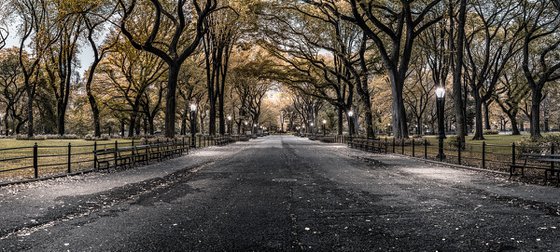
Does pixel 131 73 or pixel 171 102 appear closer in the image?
pixel 171 102

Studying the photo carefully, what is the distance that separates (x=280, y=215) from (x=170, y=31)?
35190mm

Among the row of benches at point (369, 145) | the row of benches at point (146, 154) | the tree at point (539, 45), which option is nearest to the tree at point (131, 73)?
the row of benches at point (146, 154)

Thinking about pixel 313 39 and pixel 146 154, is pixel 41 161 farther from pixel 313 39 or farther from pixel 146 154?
pixel 313 39

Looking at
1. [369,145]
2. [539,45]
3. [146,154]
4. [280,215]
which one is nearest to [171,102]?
[146,154]

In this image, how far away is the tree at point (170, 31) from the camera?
75.9ft

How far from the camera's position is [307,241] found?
18.0 ft

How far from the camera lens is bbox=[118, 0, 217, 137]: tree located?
23.1 meters

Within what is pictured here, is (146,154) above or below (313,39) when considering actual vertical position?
below

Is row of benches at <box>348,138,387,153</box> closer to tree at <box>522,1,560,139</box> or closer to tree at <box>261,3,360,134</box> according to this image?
tree at <box>261,3,360,134</box>

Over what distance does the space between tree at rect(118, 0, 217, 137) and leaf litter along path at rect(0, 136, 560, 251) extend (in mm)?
13384

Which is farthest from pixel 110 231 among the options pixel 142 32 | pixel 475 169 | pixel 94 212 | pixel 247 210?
pixel 142 32

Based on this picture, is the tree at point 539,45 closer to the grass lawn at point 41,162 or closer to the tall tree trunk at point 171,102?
the tall tree trunk at point 171,102

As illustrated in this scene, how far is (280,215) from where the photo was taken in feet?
23.3

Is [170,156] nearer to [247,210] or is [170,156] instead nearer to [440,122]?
[247,210]
